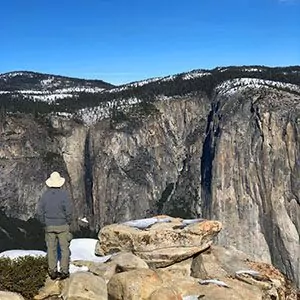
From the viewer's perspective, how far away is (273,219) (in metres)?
140

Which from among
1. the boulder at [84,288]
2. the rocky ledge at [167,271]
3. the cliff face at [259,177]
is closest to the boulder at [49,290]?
the rocky ledge at [167,271]

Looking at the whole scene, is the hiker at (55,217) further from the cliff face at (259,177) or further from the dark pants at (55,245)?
the cliff face at (259,177)

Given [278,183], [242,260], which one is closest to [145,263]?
[242,260]

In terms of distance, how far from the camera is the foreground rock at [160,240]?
25047 millimetres

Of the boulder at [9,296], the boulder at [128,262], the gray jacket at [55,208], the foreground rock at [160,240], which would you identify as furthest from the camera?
the foreground rock at [160,240]

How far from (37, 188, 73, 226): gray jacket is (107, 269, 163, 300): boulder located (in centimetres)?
301

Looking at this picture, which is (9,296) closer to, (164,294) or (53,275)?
(53,275)

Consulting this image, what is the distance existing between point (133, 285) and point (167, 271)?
518 centimetres

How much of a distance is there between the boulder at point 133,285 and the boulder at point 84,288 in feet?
1.25

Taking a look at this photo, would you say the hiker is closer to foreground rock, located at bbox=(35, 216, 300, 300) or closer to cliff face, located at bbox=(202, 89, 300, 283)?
foreground rock, located at bbox=(35, 216, 300, 300)

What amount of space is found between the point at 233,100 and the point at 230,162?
66.3ft

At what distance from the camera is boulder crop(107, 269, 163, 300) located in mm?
19594

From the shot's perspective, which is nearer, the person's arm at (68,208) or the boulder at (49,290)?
the boulder at (49,290)

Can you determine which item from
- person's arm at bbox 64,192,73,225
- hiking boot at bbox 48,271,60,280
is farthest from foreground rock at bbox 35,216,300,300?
person's arm at bbox 64,192,73,225
